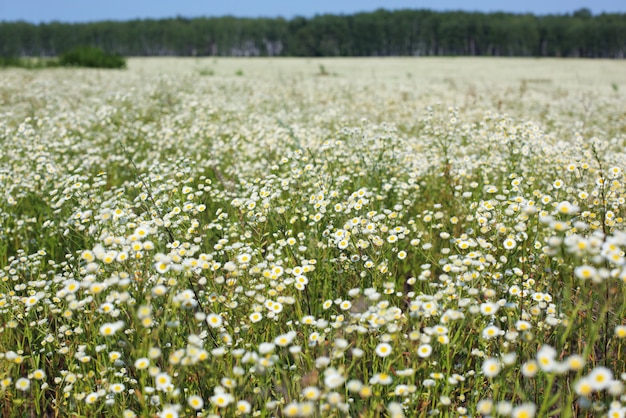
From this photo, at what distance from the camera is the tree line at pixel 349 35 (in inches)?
3541

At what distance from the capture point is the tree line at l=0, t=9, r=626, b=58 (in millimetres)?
89938

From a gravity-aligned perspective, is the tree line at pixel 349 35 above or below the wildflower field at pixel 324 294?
above

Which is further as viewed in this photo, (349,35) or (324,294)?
(349,35)

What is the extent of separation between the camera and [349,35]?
9831 cm

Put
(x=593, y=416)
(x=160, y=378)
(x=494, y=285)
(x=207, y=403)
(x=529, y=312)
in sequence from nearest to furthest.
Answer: (x=160, y=378)
(x=593, y=416)
(x=207, y=403)
(x=529, y=312)
(x=494, y=285)

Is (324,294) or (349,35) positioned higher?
(349,35)

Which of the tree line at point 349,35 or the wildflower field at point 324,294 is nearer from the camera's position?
the wildflower field at point 324,294

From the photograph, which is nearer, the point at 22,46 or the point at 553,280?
the point at 553,280

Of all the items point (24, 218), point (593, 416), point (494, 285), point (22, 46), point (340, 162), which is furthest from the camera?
point (22, 46)

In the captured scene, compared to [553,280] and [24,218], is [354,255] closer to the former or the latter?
[553,280]

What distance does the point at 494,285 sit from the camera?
9.45 feet

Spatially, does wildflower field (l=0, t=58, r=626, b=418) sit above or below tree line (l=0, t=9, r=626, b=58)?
below

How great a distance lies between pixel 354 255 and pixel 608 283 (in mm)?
1390

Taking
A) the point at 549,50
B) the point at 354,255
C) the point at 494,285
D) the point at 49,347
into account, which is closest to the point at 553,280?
the point at 494,285
